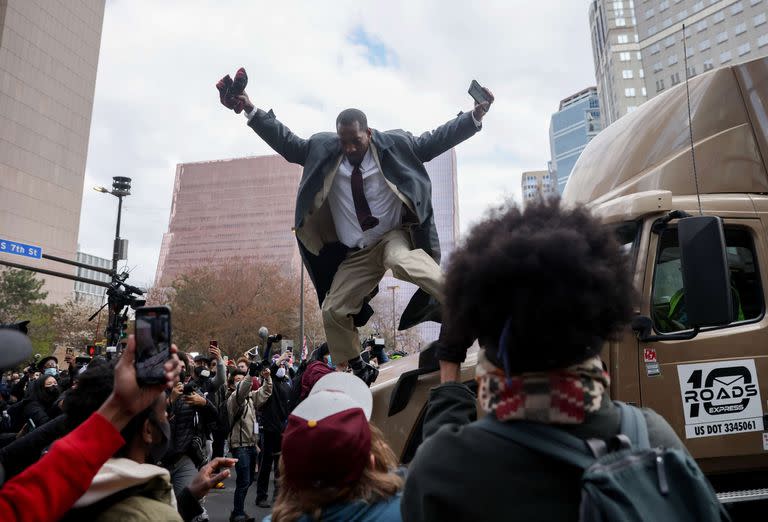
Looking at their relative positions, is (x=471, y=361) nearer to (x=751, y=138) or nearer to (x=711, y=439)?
(x=711, y=439)

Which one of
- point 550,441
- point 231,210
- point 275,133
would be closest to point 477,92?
point 275,133

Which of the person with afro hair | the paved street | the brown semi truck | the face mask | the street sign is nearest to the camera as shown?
the person with afro hair

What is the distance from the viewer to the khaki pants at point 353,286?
3.71m

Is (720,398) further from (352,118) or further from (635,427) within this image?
(352,118)

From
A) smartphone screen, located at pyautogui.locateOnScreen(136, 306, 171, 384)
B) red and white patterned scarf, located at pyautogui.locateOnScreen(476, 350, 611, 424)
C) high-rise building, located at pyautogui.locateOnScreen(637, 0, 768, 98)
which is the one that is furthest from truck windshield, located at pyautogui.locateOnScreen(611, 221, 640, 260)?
high-rise building, located at pyautogui.locateOnScreen(637, 0, 768, 98)

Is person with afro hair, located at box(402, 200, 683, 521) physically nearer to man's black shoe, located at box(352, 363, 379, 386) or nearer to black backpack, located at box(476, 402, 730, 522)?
black backpack, located at box(476, 402, 730, 522)

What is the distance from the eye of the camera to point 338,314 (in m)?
3.75

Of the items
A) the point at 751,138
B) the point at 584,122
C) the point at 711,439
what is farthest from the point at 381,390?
the point at 584,122

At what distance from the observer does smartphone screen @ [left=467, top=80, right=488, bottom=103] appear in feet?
11.8

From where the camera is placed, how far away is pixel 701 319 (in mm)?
3152

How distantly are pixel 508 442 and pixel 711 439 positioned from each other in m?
2.87

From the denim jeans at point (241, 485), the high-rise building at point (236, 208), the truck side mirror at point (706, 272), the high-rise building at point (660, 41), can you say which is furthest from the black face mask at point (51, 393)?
the high-rise building at point (236, 208)

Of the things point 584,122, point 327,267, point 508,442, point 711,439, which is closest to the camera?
point 508,442

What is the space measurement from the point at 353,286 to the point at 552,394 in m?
2.55
